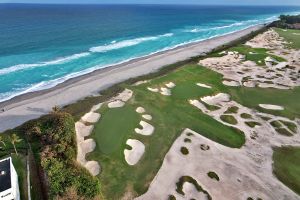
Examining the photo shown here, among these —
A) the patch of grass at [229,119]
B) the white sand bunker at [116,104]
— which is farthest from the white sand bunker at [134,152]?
the patch of grass at [229,119]

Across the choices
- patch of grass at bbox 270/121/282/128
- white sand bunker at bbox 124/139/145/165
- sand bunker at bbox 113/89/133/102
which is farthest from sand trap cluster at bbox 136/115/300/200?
sand bunker at bbox 113/89/133/102

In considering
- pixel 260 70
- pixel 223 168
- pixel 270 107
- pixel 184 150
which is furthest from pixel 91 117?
pixel 260 70

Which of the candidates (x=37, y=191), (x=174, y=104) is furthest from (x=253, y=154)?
(x=37, y=191)

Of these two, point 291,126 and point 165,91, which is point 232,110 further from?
point 165,91

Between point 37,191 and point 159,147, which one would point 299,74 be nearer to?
point 159,147

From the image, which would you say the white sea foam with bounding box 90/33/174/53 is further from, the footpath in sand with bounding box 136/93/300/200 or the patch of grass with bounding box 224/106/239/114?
the footpath in sand with bounding box 136/93/300/200

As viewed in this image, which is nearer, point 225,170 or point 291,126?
point 225,170
